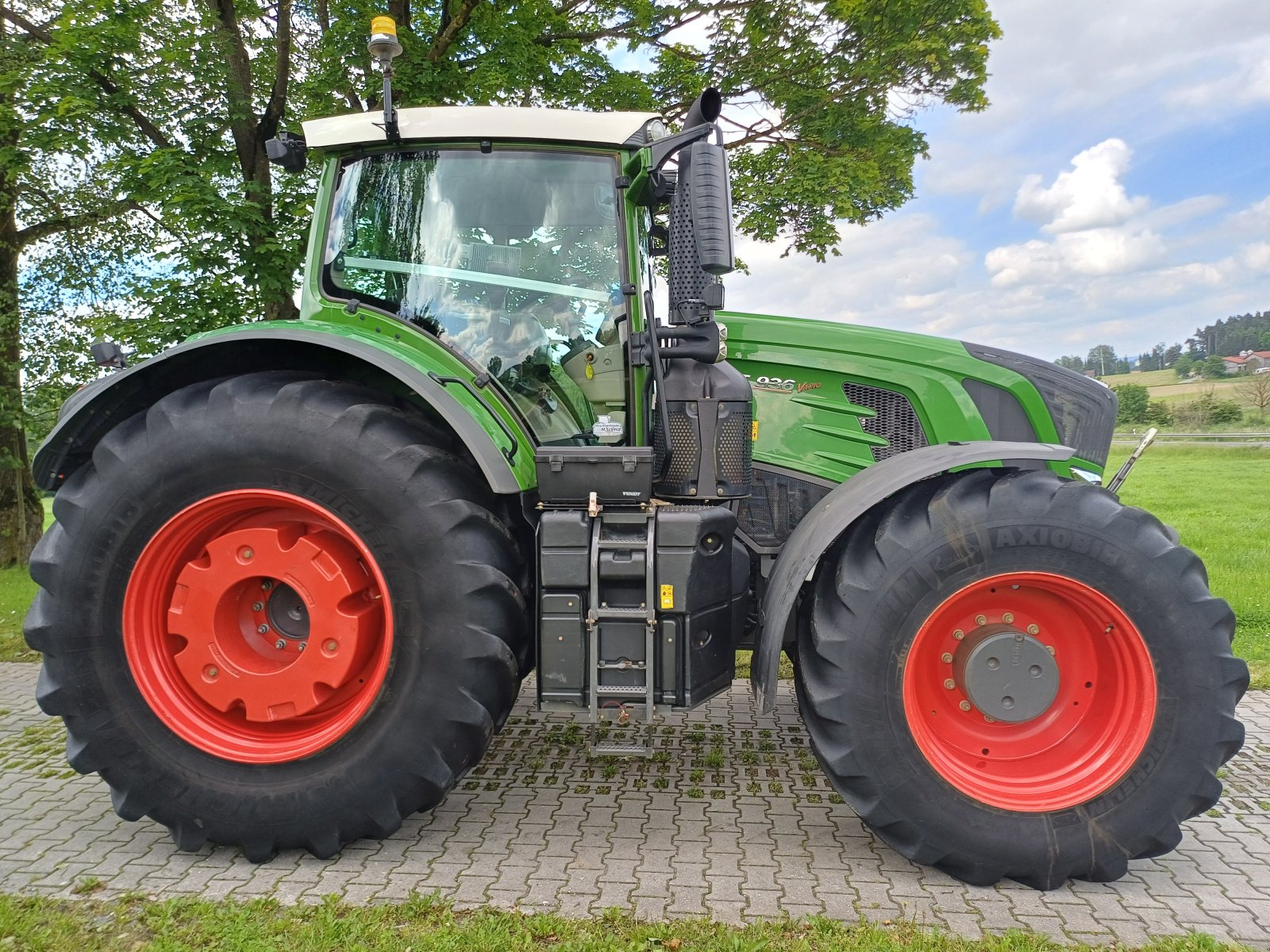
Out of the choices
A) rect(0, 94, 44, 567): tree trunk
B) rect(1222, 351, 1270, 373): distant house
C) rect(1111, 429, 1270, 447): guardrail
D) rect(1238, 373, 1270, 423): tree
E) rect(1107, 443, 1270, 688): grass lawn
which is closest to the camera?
rect(1107, 443, 1270, 688): grass lawn

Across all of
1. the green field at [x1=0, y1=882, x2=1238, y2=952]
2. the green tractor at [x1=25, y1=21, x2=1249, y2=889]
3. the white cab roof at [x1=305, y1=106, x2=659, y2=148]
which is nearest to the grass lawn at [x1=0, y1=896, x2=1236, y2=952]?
the green field at [x1=0, y1=882, x2=1238, y2=952]

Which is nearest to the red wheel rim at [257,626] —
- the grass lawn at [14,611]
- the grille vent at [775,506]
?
the grille vent at [775,506]

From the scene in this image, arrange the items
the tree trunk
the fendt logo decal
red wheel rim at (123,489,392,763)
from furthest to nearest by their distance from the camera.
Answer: the tree trunk → the fendt logo decal → red wheel rim at (123,489,392,763)

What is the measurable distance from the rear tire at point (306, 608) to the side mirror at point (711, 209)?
113 cm

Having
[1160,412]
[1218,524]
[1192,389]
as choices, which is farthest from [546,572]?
[1192,389]

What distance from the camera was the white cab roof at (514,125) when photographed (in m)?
3.18

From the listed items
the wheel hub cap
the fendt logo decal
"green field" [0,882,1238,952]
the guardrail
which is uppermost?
the fendt logo decal

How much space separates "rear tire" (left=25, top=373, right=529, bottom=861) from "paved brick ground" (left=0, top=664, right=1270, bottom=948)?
189 millimetres

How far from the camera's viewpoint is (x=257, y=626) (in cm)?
305

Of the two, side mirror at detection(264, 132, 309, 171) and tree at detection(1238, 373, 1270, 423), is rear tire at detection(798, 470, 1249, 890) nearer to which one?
side mirror at detection(264, 132, 309, 171)

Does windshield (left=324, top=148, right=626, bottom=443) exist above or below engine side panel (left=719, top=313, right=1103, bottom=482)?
above

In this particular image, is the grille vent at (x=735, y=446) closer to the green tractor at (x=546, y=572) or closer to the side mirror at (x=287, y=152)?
the green tractor at (x=546, y=572)

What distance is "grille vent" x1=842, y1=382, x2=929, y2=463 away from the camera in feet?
11.6

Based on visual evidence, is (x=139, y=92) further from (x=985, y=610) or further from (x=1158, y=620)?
(x=1158, y=620)
